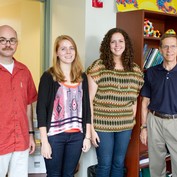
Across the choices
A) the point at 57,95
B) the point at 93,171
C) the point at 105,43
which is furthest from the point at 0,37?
the point at 93,171

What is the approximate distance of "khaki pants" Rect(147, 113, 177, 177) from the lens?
2301mm

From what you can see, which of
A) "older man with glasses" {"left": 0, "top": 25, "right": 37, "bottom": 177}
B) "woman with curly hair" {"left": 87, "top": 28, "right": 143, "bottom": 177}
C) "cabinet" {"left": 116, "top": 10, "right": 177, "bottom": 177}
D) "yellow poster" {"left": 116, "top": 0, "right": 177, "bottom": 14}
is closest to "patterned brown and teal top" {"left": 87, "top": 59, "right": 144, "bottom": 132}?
"woman with curly hair" {"left": 87, "top": 28, "right": 143, "bottom": 177}

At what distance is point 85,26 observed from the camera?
2.70m

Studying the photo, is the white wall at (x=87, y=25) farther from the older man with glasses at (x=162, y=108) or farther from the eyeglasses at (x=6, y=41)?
the eyeglasses at (x=6, y=41)

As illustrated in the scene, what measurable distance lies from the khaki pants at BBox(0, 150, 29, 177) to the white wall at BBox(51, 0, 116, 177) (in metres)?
0.90

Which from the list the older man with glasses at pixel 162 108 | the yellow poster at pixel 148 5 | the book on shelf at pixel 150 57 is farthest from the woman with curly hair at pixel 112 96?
the yellow poster at pixel 148 5

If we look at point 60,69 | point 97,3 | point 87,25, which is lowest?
point 60,69

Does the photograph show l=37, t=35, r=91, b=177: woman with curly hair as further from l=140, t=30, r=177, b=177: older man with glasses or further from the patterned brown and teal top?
l=140, t=30, r=177, b=177: older man with glasses

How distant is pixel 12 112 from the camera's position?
190 cm

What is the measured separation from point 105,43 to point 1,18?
4.36ft

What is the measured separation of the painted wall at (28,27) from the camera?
317cm

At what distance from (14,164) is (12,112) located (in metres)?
0.36

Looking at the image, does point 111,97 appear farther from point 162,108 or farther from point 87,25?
point 87,25

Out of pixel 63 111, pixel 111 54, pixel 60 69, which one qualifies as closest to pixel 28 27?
pixel 111 54
